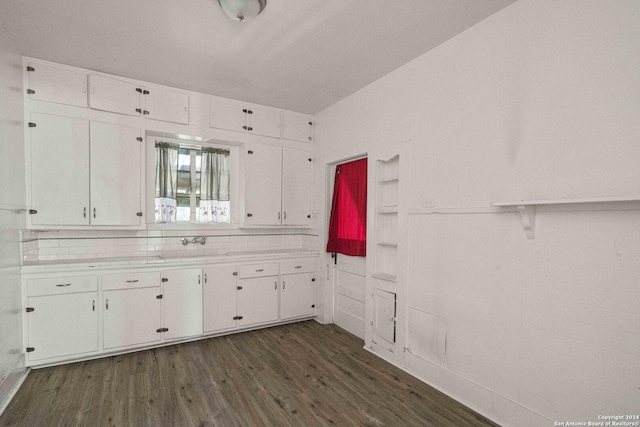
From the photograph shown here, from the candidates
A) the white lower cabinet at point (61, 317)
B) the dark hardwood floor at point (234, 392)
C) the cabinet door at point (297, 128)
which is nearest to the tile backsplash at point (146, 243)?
the white lower cabinet at point (61, 317)

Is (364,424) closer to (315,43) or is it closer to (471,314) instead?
(471,314)

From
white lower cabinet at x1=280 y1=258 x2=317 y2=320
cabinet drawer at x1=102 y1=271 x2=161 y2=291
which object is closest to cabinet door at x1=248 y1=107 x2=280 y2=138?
white lower cabinet at x1=280 y1=258 x2=317 y2=320

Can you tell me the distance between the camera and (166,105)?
139 inches

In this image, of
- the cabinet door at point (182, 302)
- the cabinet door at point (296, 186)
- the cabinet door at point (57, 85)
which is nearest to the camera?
the cabinet door at point (57, 85)

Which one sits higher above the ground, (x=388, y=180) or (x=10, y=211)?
(x=388, y=180)

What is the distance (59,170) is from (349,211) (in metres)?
3.10

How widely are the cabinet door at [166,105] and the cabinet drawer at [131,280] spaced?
69.2 inches

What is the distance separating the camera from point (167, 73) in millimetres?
3209

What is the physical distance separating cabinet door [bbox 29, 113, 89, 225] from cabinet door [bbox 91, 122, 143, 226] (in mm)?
78

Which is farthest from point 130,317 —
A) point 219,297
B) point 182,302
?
point 219,297

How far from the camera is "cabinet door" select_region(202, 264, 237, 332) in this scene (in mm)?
3525

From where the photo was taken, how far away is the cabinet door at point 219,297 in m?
3.53

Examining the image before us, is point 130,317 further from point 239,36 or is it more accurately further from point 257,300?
point 239,36

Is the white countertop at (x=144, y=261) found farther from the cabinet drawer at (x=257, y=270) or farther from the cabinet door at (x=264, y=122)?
→ the cabinet door at (x=264, y=122)
